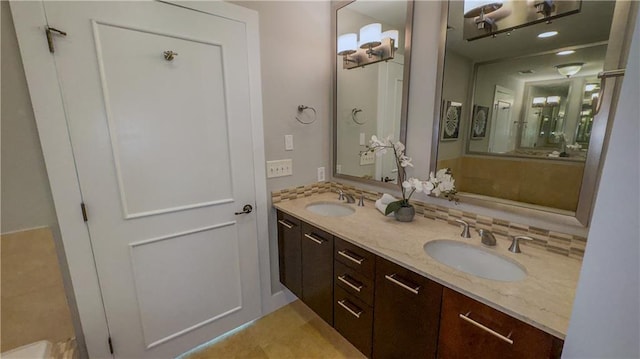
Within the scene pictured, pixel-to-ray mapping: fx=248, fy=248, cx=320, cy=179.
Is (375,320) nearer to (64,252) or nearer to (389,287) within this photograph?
(389,287)

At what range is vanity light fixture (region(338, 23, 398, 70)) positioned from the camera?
1.71 m

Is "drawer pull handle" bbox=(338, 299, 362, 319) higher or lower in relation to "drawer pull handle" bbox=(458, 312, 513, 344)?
lower

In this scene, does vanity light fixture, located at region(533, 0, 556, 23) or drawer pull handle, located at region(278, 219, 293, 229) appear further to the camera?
drawer pull handle, located at region(278, 219, 293, 229)

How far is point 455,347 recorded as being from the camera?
3.22ft

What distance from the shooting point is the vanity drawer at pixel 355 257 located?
1.27 meters

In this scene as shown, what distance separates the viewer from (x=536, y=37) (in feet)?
3.81

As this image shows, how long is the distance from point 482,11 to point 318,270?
5.71ft

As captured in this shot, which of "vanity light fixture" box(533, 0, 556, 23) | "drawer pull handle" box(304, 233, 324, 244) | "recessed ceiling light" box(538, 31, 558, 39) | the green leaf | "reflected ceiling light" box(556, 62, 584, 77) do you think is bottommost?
"drawer pull handle" box(304, 233, 324, 244)

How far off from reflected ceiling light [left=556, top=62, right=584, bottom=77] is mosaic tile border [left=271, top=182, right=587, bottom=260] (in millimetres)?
710

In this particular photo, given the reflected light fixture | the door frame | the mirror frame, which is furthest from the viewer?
the reflected light fixture

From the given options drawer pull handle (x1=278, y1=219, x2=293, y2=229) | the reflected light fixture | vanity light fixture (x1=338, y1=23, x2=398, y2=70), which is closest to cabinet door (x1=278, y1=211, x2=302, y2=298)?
drawer pull handle (x1=278, y1=219, x2=293, y2=229)

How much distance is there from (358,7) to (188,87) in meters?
1.34

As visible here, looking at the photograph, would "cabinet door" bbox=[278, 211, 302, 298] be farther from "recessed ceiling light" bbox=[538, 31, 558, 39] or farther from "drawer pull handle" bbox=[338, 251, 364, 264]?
"recessed ceiling light" bbox=[538, 31, 558, 39]

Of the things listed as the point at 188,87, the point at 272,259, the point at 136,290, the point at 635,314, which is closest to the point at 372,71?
the point at 188,87
